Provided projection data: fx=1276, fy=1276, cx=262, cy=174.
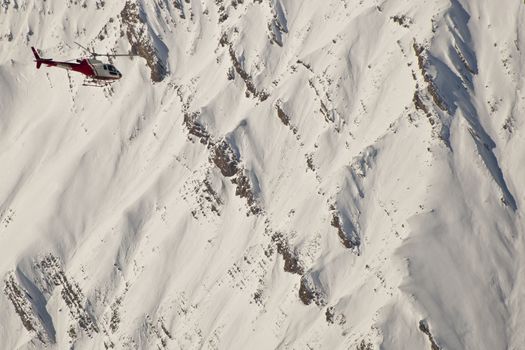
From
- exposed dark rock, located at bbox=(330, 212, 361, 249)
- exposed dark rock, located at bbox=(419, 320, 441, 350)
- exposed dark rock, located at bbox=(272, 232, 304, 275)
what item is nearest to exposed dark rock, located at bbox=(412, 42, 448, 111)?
exposed dark rock, located at bbox=(330, 212, 361, 249)

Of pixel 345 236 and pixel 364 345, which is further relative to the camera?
pixel 345 236

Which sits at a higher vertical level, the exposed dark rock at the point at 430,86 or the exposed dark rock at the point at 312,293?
the exposed dark rock at the point at 430,86

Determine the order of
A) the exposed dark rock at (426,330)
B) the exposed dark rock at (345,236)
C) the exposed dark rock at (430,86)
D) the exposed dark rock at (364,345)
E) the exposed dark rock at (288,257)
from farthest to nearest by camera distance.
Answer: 1. the exposed dark rock at (288,257)
2. the exposed dark rock at (430,86)
3. the exposed dark rock at (345,236)
4. the exposed dark rock at (364,345)
5. the exposed dark rock at (426,330)

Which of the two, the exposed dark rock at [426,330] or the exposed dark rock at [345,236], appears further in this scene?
the exposed dark rock at [345,236]

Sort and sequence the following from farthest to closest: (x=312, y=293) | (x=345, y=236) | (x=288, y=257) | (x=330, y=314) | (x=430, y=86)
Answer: (x=288, y=257) → (x=430, y=86) → (x=345, y=236) → (x=312, y=293) → (x=330, y=314)

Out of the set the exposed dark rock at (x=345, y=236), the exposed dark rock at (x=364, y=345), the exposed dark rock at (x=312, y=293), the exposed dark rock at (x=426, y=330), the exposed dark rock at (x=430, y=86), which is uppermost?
the exposed dark rock at (x=430, y=86)

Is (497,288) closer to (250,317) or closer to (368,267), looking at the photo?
(368,267)

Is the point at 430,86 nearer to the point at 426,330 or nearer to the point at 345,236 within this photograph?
the point at 345,236

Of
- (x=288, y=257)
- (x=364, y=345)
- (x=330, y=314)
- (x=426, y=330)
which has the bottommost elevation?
(x=426, y=330)

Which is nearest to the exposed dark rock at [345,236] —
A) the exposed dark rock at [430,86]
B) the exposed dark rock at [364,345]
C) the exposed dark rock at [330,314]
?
the exposed dark rock at [330,314]

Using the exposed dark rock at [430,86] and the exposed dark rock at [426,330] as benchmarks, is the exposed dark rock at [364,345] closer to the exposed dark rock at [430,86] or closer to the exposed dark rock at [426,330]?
the exposed dark rock at [426,330]

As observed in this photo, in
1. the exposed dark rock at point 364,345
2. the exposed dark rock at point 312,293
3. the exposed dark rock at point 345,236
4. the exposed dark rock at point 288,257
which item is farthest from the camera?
the exposed dark rock at point 288,257

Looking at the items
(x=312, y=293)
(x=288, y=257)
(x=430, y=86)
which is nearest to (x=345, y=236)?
(x=288, y=257)
